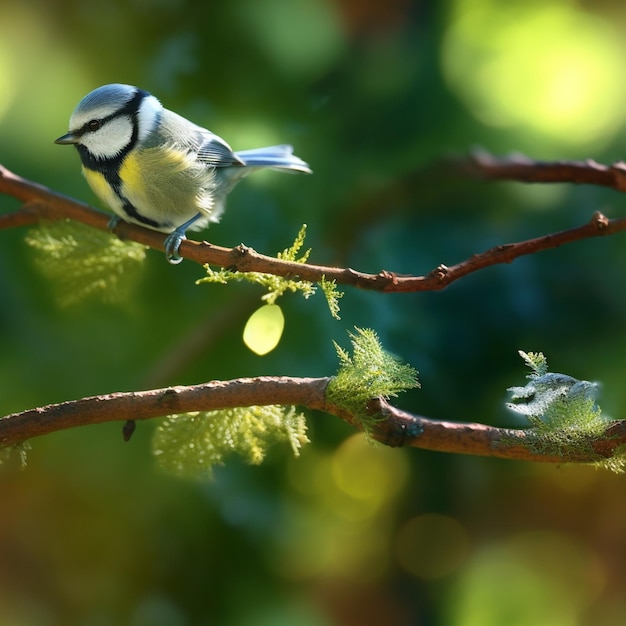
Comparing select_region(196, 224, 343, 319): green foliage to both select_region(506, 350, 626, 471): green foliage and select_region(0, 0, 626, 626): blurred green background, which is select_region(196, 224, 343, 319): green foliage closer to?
select_region(506, 350, 626, 471): green foliage

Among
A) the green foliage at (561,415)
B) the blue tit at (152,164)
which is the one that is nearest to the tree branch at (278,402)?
the green foliage at (561,415)

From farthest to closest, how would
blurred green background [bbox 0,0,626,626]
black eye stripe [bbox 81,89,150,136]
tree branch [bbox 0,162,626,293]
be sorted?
blurred green background [bbox 0,0,626,626] → black eye stripe [bbox 81,89,150,136] → tree branch [bbox 0,162,626,293]

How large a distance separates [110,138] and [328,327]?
9.8 inches

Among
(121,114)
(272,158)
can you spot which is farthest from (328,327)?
(121,114)

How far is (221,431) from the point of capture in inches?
18.6

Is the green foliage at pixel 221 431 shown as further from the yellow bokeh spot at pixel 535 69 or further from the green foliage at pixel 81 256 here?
the yellow bokeh spot at pixel 535 69

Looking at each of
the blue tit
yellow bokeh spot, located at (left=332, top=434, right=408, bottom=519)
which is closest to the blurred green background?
yellow bokeh spot, located at (left=332, top=434, right=408, bottom=519)

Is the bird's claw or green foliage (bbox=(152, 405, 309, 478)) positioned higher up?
the bird's claw

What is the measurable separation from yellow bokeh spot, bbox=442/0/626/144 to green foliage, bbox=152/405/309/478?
394 mm

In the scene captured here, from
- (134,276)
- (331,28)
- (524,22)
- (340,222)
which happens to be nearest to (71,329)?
(134,276)

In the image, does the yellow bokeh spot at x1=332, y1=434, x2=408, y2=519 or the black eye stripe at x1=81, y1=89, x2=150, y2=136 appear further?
the yellow bokeh spot at x1=332, y1=434, x2=408, y2=519

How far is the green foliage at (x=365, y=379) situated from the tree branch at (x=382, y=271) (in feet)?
0.15

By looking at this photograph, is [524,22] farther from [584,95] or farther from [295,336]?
[295,336]

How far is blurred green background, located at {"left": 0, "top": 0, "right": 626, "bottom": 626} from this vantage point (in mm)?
668
